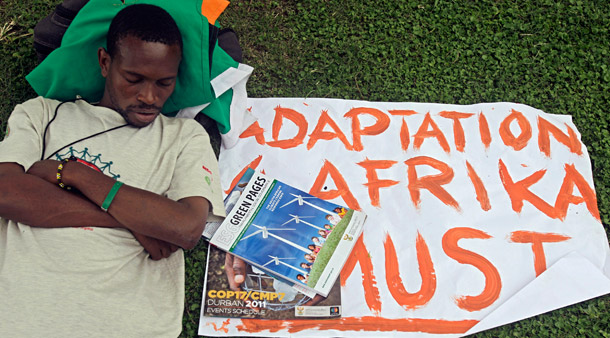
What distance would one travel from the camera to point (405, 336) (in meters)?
2.18

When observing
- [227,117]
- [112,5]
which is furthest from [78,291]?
[112,5]

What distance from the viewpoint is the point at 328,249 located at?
2.35 m

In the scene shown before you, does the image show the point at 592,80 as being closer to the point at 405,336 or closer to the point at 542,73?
the point at 542,73

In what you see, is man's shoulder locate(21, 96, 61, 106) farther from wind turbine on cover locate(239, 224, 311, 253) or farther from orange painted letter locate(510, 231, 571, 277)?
orange painted letter locate(510, 231, 571, 277)

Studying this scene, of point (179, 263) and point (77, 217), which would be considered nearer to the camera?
point (77, 217)

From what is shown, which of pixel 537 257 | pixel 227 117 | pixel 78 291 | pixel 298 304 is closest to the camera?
pixel 78 291

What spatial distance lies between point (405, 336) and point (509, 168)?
1.16 metres

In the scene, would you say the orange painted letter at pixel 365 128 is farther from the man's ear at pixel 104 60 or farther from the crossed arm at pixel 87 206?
the man's ear at pixel 104 60

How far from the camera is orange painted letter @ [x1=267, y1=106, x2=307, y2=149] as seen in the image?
270 centimetres

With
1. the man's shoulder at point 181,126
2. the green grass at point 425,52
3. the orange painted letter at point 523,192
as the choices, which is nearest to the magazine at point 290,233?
the man's shoulder at point 181,126

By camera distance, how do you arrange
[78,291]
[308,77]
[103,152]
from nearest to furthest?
[78,291], [103,152], [308,77]

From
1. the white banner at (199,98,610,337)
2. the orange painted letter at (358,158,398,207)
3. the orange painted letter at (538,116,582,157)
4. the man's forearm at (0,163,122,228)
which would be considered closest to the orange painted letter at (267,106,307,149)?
the white banner at (199,98,610,337)

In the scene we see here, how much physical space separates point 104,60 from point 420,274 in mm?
1832

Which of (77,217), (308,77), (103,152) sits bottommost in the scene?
(77,217)
